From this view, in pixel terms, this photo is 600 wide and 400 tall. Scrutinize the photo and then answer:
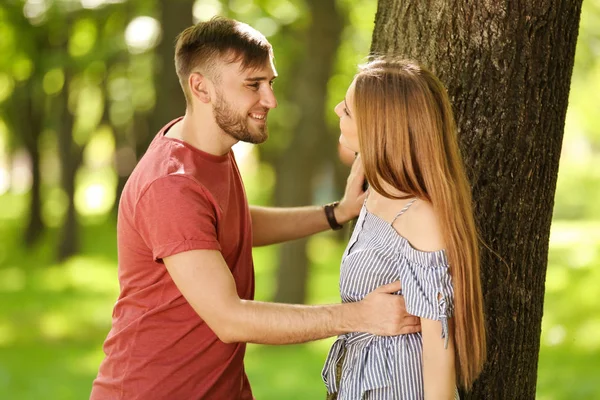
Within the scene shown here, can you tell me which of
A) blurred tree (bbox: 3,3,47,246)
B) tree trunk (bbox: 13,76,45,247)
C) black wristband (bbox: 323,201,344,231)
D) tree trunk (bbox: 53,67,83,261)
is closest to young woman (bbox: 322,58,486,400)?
black wristband (bbox: 323,201,344,231)

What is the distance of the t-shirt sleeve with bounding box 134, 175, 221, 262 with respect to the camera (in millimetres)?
3314

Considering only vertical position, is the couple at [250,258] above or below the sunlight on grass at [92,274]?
above

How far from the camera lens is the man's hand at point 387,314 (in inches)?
126

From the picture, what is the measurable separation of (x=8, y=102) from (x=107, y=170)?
33545 mm

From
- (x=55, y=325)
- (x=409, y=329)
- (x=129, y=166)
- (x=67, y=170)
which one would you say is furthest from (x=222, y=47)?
(x=129, y=166)

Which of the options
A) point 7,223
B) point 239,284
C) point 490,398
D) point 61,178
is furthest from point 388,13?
point 7,223

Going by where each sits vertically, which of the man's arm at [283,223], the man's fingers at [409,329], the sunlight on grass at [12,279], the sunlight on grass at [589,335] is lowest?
the sunlight on grass at [12,279]

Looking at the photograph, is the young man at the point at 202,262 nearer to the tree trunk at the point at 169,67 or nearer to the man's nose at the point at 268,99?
the man's nose at the point at 268,99

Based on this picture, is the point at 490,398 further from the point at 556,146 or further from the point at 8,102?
the point at 8,102

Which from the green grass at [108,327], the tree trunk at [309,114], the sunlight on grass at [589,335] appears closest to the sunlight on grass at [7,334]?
the green grass at [108,327]

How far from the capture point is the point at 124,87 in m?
26.5

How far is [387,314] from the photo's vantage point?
320 cm

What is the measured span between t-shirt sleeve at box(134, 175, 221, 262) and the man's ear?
452 millimetres

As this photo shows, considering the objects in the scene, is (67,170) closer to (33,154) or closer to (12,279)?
(33,154)
